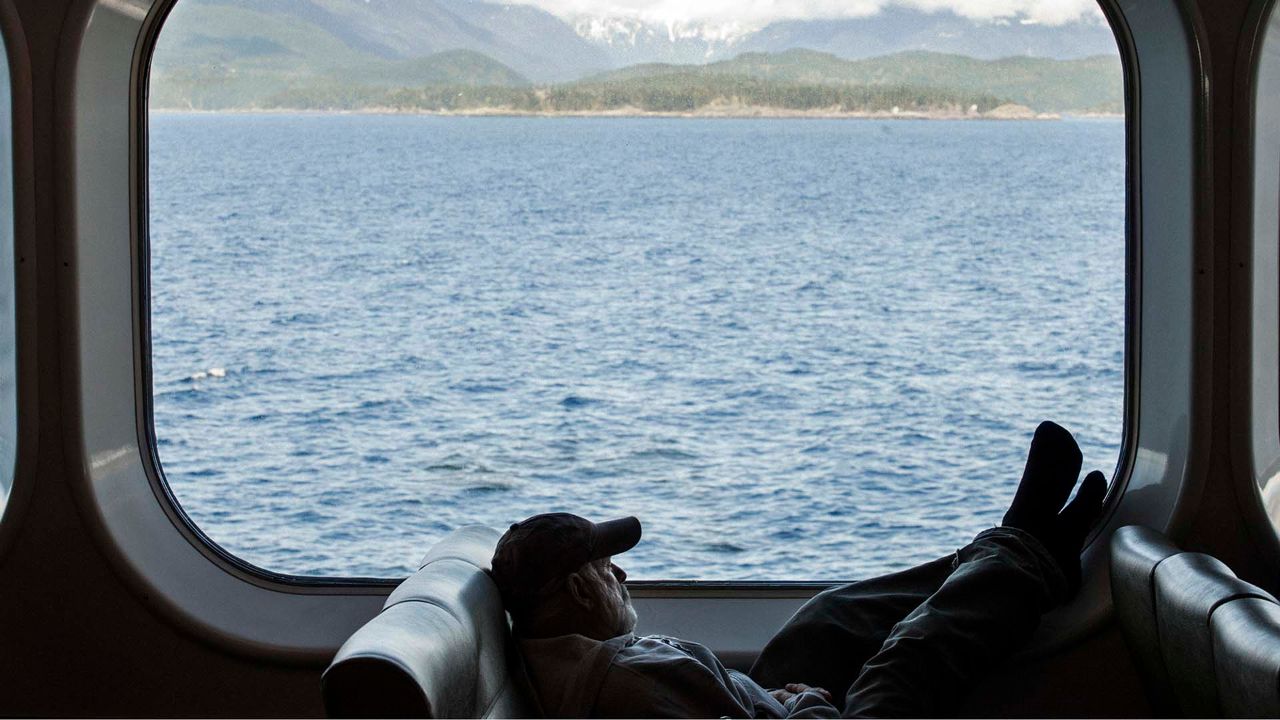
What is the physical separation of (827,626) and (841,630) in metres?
0.03

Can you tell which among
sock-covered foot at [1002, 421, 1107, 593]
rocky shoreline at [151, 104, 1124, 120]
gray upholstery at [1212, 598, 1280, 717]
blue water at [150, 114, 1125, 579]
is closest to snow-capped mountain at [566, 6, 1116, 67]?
rocky shoreline at [151, 104, 1124, 120]

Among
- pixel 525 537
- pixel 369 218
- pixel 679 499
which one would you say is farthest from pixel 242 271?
pixel 525 537

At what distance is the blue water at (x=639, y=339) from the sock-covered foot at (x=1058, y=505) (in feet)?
58.3

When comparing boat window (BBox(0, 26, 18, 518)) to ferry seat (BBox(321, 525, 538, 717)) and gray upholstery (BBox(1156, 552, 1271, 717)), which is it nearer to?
ferry seat (BBox(321, 525, 538, 717))

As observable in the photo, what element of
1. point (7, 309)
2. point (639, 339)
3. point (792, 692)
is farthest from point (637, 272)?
point (792, 692)

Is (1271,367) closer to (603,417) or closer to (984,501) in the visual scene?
(984,501)

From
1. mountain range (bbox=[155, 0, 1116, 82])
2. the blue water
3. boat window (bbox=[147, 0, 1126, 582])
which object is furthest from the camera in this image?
mountain range (bbox=[155, 0, 1116, 82])

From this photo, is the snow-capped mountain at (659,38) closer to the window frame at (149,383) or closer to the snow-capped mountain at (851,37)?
the snow-capped mountain at (851,37)

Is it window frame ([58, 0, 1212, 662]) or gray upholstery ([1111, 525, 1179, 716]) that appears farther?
window frame ([58, 0, 1212, 662])

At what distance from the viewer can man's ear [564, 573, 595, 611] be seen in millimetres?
1803

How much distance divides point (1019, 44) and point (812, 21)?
25.1ft

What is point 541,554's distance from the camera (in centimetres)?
181

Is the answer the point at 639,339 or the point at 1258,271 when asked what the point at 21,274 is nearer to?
the point at 1258,271

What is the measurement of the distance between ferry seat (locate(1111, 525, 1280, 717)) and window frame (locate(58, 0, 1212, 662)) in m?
0.30
